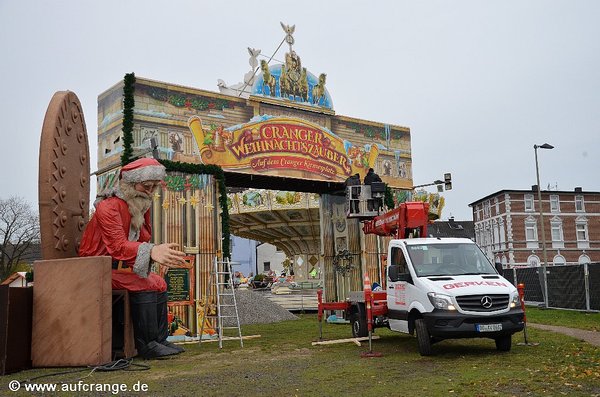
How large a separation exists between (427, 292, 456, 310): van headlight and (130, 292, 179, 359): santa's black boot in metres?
4.90

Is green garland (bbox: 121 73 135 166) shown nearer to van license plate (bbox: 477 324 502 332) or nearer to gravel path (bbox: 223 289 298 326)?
gravel path (bbox: 223 289 298 326)

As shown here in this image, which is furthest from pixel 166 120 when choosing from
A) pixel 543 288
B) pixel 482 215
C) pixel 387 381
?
pixel 482 215

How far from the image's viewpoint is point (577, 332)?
1504 cm

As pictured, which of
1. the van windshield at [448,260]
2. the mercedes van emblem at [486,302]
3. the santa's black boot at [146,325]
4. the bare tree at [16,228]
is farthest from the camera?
the bare tree at [16,228]

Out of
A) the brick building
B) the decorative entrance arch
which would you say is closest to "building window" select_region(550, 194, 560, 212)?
the brick building

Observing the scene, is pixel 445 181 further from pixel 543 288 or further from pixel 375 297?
pixel 375 297

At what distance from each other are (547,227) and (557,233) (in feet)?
5.86

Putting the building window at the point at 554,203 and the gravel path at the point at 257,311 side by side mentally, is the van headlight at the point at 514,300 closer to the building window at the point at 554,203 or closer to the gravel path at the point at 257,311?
the gravel path at the point at 257,311

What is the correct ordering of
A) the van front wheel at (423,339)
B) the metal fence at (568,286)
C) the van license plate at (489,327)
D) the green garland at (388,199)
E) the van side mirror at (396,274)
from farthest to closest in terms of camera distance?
the metal fence at (568,286)
the green garland at (388,199)
the van side mirror at (396,274)
the van front wheel at (423,339)
the van license plate at (489,327)

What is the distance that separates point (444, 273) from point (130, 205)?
6.11 meters

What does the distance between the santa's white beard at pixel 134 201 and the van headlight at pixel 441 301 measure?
17.9 feet

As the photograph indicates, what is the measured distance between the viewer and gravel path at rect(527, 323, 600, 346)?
42.5ft

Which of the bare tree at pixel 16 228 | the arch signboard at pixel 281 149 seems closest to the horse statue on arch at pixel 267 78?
the arch signboard at pixel 281 149

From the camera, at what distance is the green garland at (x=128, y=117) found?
1512cm
